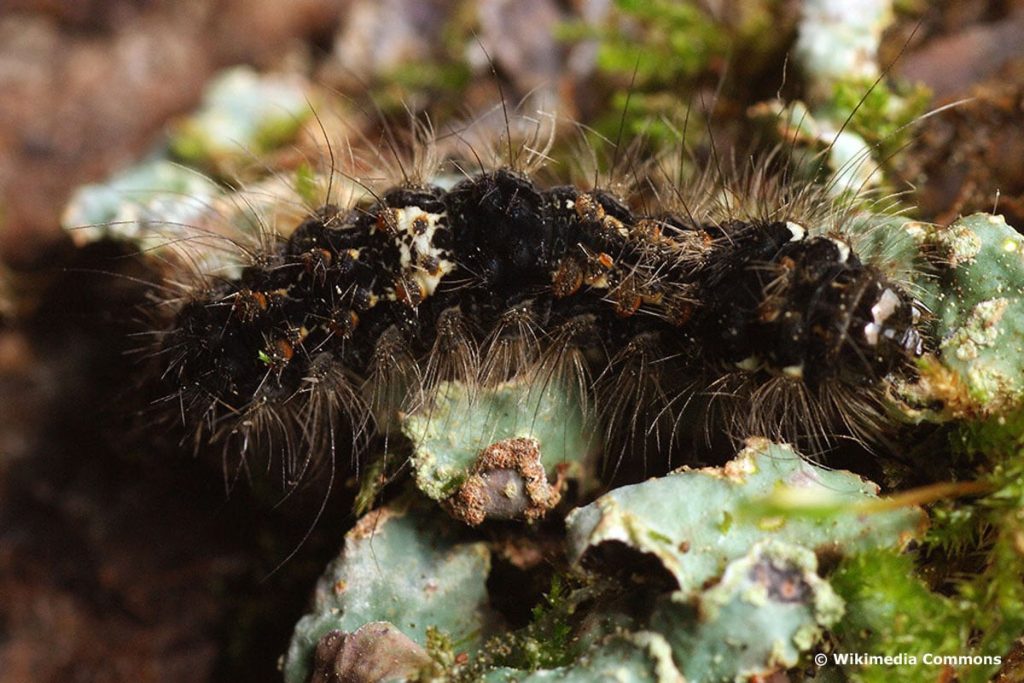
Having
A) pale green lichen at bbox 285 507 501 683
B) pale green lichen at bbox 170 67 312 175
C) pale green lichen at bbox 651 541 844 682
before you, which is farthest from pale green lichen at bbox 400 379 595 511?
pale green lichen at bbox 170 67 312 175

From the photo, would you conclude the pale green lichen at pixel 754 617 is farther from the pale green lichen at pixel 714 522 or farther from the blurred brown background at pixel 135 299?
the blurred brown background at pixel 135 299

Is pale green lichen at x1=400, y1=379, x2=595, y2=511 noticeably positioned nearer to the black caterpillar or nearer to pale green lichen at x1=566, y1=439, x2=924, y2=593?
the black caterpillar

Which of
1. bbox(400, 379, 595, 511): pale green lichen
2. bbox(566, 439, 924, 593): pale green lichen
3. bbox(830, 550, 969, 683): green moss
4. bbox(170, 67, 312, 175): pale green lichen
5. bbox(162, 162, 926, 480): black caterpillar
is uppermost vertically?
bbox(170, 67, 312, 175): pale green lichen

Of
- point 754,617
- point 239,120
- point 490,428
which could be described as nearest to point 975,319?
point 754,617

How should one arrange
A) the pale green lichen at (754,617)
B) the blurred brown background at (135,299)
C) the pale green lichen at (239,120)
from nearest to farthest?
the pale green lichen at (754,617)
the blurred brown background at (135,299)
the pale green lichen at (239,120)

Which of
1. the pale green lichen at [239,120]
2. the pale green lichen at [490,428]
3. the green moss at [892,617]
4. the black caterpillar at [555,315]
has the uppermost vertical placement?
the pale green lichen at [239,120]

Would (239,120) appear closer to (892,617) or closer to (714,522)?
(714,522)

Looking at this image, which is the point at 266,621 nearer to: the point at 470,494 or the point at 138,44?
the point at 470,494

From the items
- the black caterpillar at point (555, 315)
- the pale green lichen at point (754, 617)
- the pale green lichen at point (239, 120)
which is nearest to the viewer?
the pale green lichen at point (754, 617)

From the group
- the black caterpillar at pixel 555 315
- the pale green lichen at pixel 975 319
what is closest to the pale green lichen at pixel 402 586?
the black caterpillar at pixel 555 315
